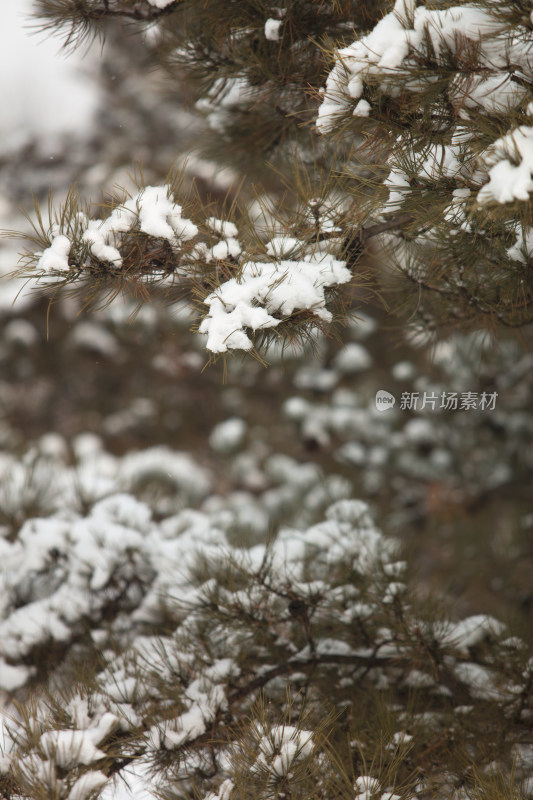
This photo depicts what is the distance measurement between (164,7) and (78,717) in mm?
1008

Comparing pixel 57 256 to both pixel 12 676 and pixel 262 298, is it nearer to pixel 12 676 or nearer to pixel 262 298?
pixel 262 298

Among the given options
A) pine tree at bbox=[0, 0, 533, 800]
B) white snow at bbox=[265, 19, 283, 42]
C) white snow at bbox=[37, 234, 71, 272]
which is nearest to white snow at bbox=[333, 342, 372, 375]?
pine tree at bbox=[0, 0, 533, 800]

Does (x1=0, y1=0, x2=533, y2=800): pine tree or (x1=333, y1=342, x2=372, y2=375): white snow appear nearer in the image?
(x1=0, y1=0, x2=533, y2=800): pine tree

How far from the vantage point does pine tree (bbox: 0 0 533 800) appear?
0.61 metres

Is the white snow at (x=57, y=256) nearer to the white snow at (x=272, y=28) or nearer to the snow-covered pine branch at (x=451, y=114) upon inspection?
the snow-covered pine branch at (x=451, y=114)

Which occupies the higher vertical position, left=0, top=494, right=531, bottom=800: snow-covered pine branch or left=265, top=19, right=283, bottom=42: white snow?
left=265, top=19, right=283, bottom=42: white snow

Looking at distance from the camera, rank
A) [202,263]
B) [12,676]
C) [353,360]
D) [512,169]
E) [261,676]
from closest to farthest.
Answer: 1. [512,169]
2. [202,263]
3. [261,676]
4. [12,676]
5. [353,360]

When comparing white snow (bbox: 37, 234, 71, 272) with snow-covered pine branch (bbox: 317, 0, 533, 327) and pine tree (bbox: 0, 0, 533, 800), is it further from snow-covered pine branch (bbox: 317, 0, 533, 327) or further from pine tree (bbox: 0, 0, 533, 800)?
snow-covered pine branch (bbox: 317, 0, 533, 327)

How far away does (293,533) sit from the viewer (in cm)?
115

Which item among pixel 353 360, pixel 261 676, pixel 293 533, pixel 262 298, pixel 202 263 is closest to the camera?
→ pixel 262 298

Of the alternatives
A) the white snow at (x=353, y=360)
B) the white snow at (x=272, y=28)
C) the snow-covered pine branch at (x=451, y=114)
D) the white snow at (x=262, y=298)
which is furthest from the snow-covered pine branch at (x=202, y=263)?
the white snow at (x=353, y=360)

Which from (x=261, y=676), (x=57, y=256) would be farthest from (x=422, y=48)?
(x=261, y=676)

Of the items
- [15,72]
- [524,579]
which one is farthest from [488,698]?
[15,72]

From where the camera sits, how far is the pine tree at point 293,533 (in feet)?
1.99
